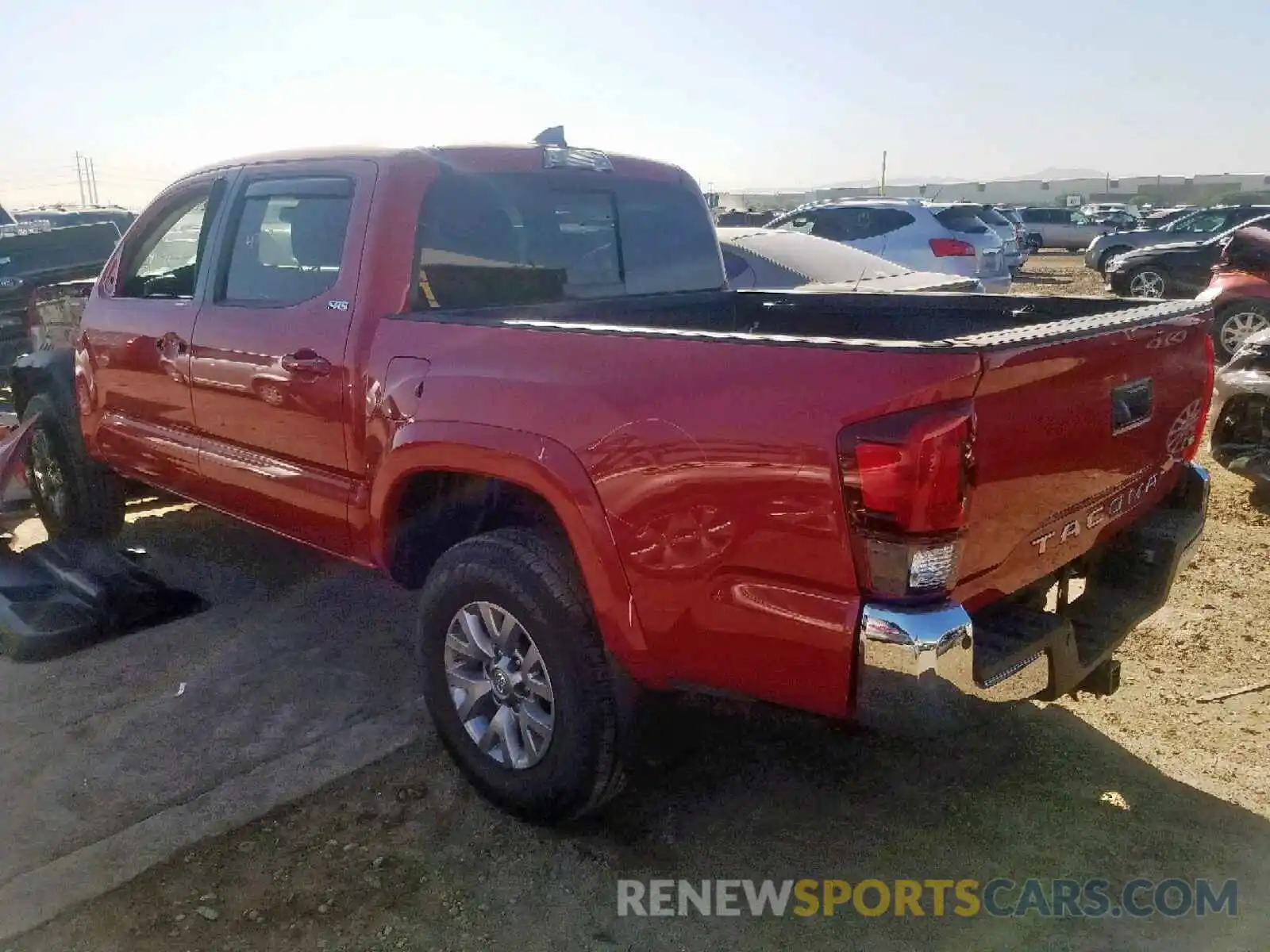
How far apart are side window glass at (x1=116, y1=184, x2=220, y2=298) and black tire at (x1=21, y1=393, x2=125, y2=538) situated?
0.93 meters

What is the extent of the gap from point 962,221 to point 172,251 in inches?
460

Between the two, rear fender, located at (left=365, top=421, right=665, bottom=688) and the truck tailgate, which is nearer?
the truck tailgate

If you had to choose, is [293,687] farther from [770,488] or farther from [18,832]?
[770,488]

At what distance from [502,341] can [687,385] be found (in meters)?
0.68

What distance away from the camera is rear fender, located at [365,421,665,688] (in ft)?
8.72

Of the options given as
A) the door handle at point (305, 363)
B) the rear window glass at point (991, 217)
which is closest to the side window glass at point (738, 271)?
the door handle at point (305, 363)

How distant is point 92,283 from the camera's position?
5293mm

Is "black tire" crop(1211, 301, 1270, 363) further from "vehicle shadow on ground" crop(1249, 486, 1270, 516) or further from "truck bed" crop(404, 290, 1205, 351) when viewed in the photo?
"truck bed" crop(404, 290, 1205, 351)

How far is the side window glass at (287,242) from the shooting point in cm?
357

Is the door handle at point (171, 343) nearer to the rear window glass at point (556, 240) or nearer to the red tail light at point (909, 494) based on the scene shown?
the rear window glass at point (556, 240)

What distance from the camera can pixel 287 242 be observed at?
12.5 ft

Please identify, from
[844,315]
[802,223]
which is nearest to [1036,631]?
[844,315]

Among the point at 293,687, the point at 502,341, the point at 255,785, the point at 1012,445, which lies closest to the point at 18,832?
the point at 255,785

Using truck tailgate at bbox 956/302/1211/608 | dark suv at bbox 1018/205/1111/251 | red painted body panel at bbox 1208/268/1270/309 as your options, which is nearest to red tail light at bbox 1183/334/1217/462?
truck tailgate at bbox 956/302/1211/608
